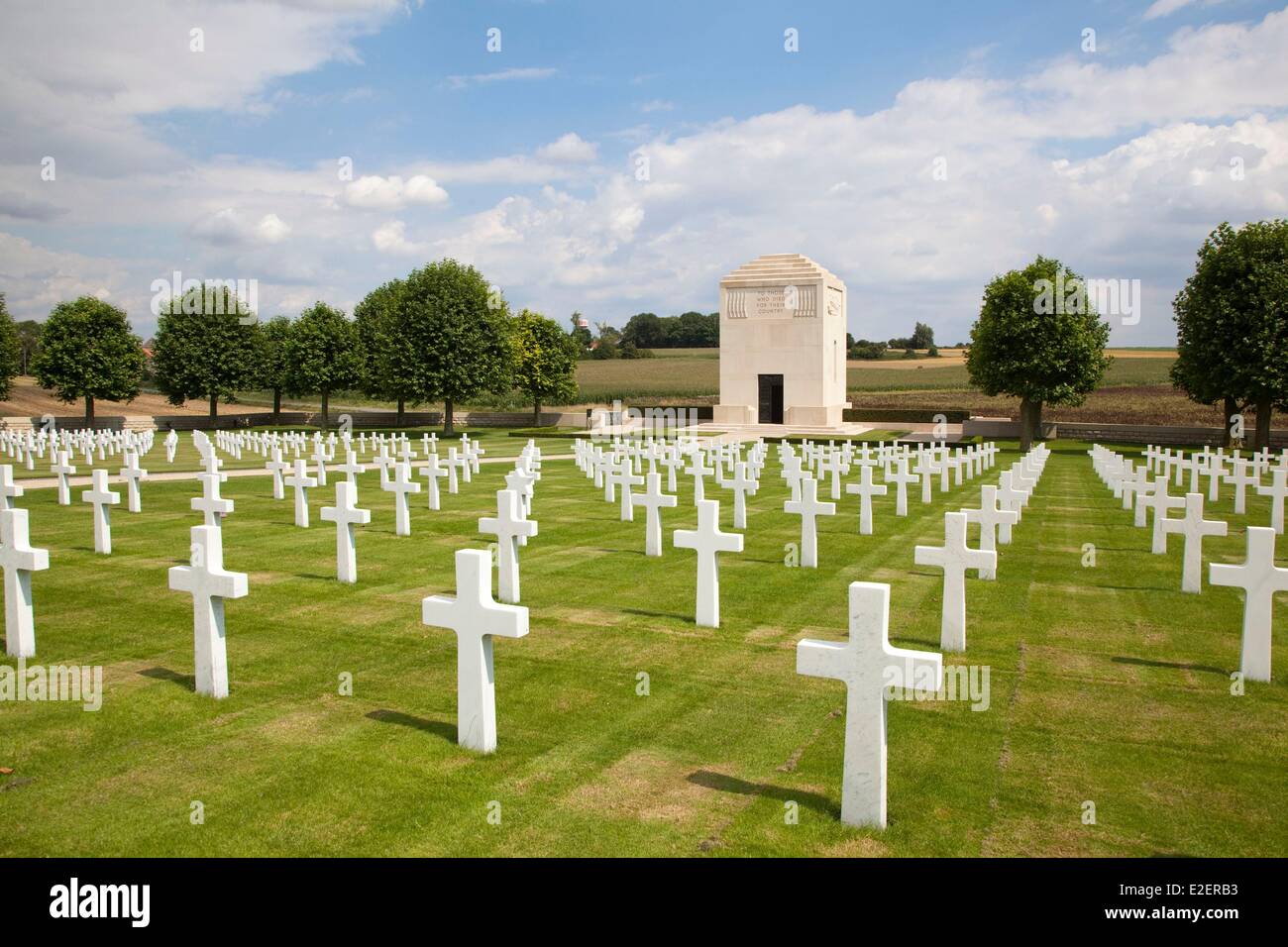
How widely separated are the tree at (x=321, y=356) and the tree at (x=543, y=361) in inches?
379

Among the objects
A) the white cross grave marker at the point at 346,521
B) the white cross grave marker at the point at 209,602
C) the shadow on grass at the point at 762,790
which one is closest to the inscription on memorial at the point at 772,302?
the white cross grave marker at the point at 346,521

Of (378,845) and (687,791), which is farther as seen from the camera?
(687,791)

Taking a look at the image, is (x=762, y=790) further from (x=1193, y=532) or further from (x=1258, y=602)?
(x=1193, y=532)

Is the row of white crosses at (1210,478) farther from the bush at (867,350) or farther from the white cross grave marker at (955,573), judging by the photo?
the bush at (867,350)

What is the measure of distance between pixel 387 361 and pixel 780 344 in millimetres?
20304

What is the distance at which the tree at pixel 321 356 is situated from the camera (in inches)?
2096

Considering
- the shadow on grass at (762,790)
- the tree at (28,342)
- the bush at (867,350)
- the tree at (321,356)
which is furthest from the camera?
the bush at (867,350)

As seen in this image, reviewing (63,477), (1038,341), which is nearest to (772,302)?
(1038,341)

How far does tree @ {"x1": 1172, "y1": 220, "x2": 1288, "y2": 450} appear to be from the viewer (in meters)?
31.5

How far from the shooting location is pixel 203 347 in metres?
51.2
